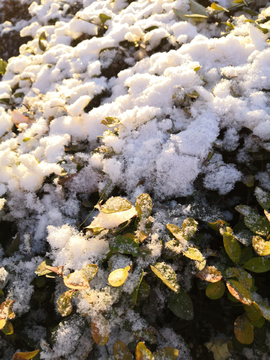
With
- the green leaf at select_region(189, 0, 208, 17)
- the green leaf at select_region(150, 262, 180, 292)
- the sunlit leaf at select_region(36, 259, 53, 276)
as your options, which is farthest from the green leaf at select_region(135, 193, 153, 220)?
the green leaf at select_region(189, 0, 208, 17)

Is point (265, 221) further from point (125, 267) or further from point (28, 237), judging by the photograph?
point (28, 237)

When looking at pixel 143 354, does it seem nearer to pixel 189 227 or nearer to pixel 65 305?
pixel 65 305

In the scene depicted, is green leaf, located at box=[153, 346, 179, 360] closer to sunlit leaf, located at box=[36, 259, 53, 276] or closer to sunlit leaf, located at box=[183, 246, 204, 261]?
sunlit leaf, located at box=[183, 246, 204, 261]

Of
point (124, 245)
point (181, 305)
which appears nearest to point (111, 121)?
point (124, 245)

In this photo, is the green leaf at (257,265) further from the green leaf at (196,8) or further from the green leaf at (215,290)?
the green leaf at (196,8)

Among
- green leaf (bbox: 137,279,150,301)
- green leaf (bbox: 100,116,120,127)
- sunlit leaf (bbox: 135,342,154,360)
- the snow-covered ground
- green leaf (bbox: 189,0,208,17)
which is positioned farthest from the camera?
green leaf (bbox: 189,0,208,17)

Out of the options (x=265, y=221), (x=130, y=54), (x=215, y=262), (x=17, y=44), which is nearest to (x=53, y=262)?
(x=215, y=262)

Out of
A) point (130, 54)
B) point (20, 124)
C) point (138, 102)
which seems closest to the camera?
point (138, 102)
